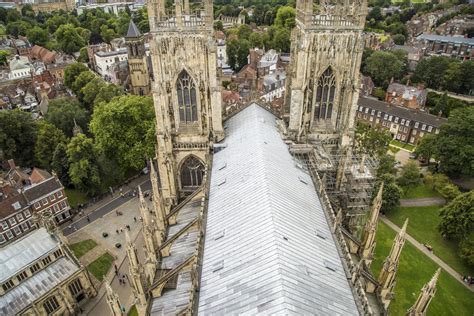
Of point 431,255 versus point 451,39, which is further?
point 451,39

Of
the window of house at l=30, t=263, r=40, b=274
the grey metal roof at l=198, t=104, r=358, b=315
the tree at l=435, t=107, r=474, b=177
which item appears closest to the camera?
the grey metal roof at l=198, t=104, r=358, b=315

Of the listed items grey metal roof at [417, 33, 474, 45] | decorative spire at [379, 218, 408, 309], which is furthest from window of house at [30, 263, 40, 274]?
grey metal roof at [417, 33, 474, 45]

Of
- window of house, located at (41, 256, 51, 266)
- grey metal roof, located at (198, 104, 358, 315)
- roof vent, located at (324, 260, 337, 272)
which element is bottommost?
window of house, located at (41, 256, 51, 266)

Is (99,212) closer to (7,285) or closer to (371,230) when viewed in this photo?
(7,285)

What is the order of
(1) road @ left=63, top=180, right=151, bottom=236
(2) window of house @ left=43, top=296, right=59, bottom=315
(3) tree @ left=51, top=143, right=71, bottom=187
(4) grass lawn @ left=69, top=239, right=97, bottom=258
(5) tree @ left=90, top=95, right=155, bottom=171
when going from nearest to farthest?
(2) window of house @ left=43, top=296, right=59, bottom=315
(4) grass lawn @ left=69, top=239, right=97, bottom=258
(1) road @ left=63, top=180, right=151, bottom=236
(5) tree @ left=90, top=95, right=155, bottom=171
(3) tree @ left=51, top=143, right=71, bottom=187

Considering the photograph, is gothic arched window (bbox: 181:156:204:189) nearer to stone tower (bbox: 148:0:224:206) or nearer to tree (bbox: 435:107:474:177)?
stone tower (bbox: 148:0:224:206)

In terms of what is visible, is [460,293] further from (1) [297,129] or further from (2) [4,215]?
(2) [4,215]

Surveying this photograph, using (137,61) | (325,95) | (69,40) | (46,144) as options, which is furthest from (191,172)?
(69,40)
